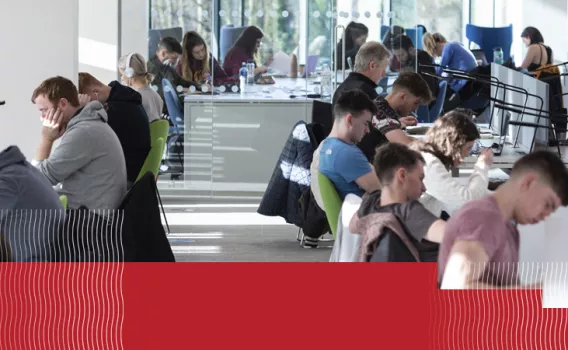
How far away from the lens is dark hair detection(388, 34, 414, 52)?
7.93 meters

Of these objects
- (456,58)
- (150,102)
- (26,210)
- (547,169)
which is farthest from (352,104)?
(456,58)

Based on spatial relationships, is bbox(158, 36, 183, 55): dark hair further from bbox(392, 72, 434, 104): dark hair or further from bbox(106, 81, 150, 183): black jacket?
bbox(392, 72, 434, 104): dark hair

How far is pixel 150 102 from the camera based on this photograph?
275 inches

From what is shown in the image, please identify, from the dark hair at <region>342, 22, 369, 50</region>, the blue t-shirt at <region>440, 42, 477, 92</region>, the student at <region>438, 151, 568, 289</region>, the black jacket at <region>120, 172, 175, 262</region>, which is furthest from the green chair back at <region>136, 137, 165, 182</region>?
the blue t-shirt at <region>440, 42, 477, 92</region>

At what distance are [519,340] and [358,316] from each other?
465 millimetres

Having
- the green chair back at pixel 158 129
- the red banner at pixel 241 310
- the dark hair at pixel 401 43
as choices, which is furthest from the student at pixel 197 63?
the red banner at pixel 241 310

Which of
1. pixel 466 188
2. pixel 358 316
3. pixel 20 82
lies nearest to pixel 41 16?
pixel 20 82

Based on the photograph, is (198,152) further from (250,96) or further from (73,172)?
(73,172)

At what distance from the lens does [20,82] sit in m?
5.00

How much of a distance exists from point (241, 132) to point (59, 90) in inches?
127

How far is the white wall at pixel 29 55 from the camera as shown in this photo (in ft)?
16.2

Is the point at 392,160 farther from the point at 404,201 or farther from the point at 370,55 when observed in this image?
the point at 370,55

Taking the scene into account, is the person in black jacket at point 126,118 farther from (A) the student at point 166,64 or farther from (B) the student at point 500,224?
(B) the student at point 500,224

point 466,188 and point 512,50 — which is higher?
point 512,50
